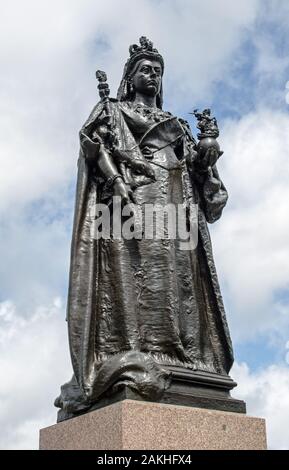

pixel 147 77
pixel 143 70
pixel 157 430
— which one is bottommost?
→ pixel 157 430

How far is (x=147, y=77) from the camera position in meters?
10.7

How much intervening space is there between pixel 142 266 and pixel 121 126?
215 cm

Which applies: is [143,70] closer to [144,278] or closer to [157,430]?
[144,278]

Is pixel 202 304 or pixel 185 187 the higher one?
pixel 185 187

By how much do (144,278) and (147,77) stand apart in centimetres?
323

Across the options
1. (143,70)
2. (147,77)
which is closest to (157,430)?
(147,77)

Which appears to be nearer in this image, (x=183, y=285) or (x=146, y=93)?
(x=183, y=285)

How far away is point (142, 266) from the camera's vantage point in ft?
30.6

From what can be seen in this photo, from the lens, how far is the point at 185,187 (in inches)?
399

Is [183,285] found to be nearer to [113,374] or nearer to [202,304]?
[202,304]
